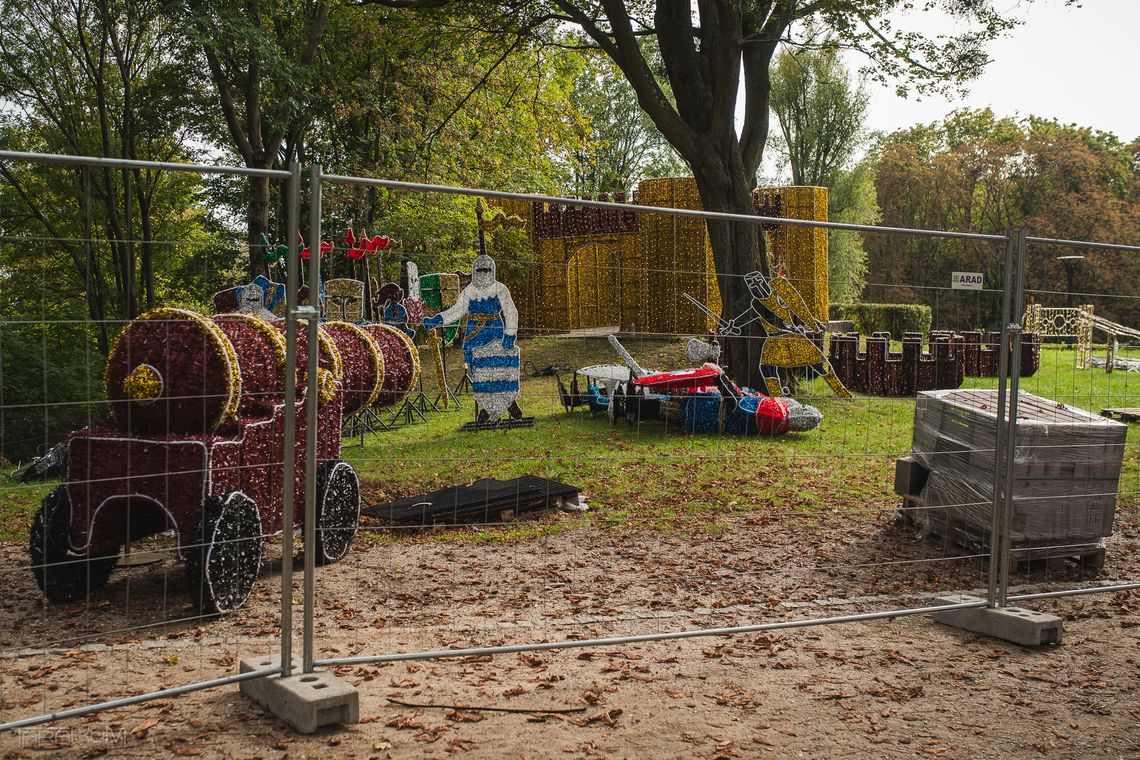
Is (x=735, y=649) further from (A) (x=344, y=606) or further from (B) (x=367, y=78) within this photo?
(B) (x=367, y=78)

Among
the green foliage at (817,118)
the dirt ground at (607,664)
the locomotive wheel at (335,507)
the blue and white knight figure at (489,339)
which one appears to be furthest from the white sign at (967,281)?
the green foliage at (817,118)

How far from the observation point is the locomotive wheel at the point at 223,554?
5723 mm

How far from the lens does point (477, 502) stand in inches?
339

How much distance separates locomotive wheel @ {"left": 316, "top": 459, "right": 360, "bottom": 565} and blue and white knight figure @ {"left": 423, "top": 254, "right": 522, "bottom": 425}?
110 cm

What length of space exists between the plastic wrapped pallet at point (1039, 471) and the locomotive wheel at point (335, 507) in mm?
4194

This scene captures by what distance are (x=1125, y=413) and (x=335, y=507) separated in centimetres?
1441

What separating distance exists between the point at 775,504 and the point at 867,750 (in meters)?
5.74

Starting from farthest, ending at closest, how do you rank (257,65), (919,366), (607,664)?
(257,65), (919,366), (607,664)

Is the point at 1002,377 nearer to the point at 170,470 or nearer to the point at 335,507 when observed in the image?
the point at 335,507

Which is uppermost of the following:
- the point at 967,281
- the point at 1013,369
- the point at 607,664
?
the point at 967,281

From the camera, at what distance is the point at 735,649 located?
5.52 metres

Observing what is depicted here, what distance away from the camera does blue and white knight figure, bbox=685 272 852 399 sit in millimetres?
9461

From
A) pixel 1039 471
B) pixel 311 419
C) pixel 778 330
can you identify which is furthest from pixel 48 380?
pixel 1039 471

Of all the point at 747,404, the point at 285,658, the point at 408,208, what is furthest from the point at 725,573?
the point at 408,208
